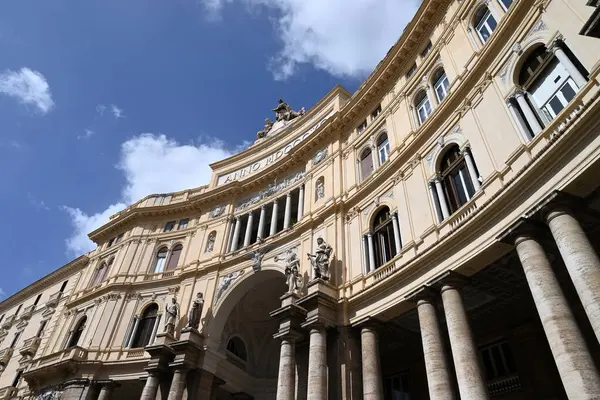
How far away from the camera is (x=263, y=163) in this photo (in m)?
30.4

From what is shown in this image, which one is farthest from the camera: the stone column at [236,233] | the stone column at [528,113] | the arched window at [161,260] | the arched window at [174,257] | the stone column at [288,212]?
the arched window at [161,260]

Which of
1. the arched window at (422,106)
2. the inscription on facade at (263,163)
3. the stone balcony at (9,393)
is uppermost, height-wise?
the inscription on facade at (263,163)

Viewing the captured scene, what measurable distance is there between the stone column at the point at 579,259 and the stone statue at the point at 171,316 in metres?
19.3

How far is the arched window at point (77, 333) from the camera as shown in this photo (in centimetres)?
2712

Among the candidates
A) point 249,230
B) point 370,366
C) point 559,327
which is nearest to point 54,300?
point 249,230

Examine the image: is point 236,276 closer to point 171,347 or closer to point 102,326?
point 171,347

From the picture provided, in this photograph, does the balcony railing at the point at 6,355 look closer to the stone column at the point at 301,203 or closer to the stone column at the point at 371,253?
the stone column at the point at 301,203

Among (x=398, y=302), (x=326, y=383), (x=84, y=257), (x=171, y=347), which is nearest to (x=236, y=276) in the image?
(x=171, y=347)

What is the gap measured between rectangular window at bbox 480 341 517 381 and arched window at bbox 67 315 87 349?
24033mm

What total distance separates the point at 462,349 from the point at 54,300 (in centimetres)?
3583

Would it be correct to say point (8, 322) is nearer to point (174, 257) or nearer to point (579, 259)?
point (174, 257)

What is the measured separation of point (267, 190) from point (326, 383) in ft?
48.6

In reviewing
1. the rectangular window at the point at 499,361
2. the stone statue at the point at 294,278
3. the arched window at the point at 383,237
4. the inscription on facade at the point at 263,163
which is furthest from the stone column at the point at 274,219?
the rectangular window at the point at 499,361

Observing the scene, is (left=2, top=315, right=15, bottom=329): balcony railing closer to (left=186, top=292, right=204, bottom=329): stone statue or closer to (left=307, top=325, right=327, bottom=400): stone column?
(left=186, top=292, right=204, bottom=329): stone statue
